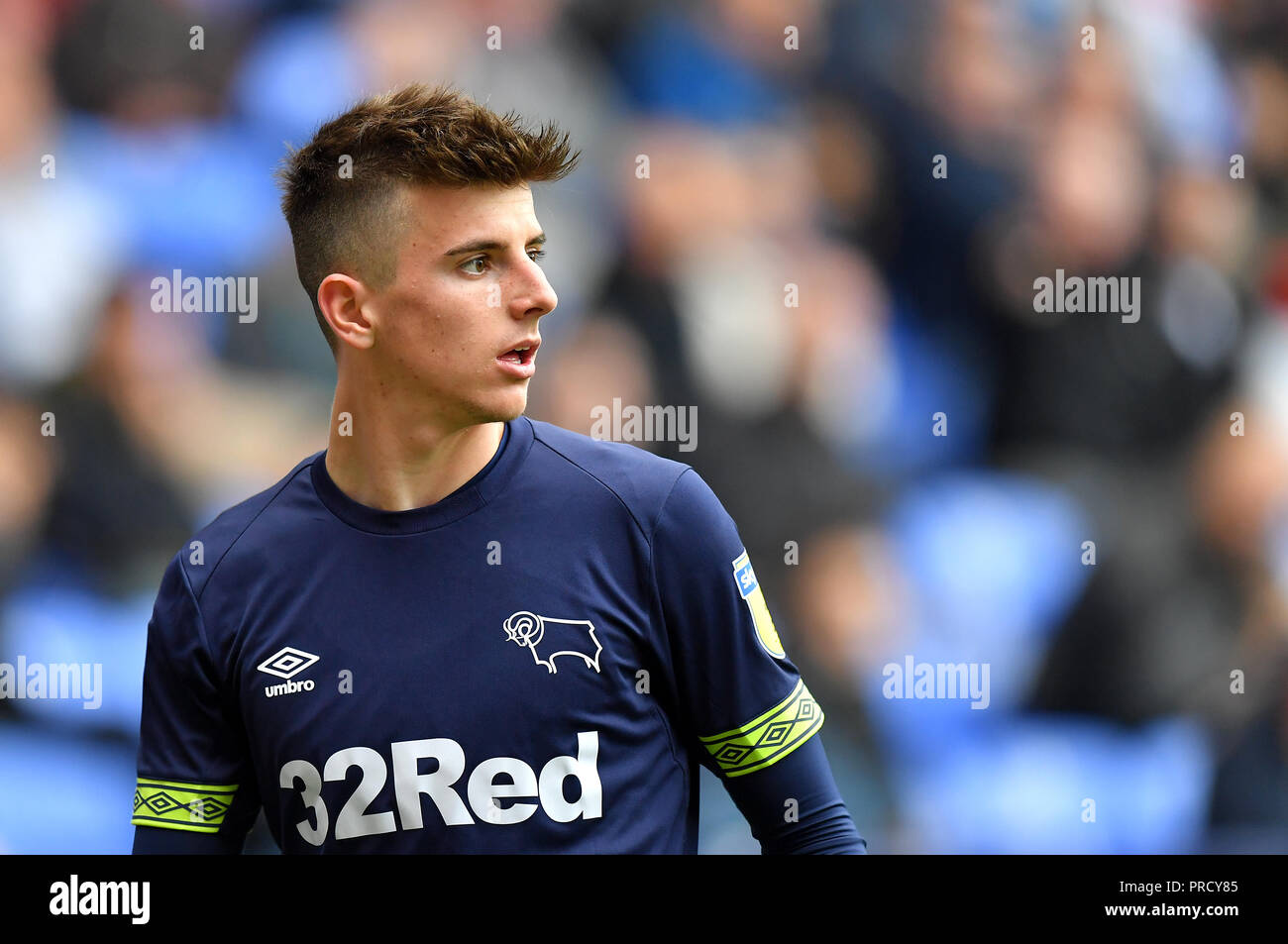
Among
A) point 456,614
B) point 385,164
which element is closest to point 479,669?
point 456,614

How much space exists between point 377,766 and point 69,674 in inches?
85.9

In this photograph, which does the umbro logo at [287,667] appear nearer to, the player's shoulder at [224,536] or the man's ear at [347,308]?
the player's shoulder at [224,536]

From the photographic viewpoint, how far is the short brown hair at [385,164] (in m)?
2.06

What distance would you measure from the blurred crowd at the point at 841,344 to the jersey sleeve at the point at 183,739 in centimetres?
174

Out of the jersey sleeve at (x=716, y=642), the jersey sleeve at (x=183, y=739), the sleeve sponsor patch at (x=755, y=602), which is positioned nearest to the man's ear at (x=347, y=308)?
the jersey sleeve at (x=183, y=739)

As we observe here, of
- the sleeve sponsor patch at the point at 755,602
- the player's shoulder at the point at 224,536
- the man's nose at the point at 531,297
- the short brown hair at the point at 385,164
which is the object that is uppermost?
the short brown hair at the point at 385,164

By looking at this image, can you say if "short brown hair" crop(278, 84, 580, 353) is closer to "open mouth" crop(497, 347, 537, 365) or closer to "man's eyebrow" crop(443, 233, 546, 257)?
"man's eyebrow" crop(443, 233, 546, 257)

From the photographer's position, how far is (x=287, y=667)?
2.04 m

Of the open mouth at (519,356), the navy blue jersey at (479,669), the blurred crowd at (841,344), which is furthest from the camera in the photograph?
the blurred crowd at (841,344)

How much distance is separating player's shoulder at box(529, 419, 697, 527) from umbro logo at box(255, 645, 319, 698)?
1.70ft

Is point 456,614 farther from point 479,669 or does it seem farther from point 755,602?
point 755,602

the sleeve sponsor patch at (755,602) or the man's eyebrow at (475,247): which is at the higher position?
the man's eyebrow at (475,247)

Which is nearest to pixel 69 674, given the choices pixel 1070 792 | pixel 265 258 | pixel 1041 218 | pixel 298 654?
pixel 265 258

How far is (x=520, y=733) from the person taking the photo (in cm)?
197
